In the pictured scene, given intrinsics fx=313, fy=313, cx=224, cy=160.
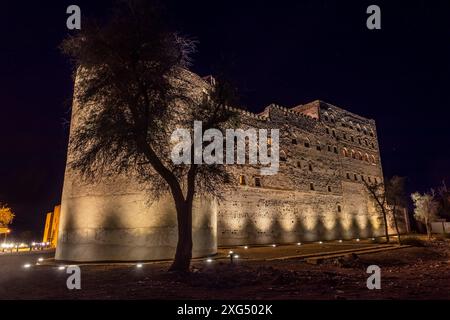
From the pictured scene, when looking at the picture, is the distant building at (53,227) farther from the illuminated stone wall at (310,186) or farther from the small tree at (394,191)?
the small tree at (394,191)

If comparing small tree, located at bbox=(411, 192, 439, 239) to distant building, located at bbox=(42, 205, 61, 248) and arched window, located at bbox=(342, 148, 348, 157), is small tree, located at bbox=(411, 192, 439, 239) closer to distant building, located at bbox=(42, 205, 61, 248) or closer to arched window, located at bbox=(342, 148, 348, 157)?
arched window, located at bbox=(342, 148, 348, 157)

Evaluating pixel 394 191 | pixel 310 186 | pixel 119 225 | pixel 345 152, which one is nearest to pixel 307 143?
pixel 310 186

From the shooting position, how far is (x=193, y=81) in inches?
677

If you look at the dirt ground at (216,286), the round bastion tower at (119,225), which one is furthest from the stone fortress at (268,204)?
the dirt ground at (216,286)

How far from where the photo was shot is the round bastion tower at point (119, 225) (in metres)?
13.6

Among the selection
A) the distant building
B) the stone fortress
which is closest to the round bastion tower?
the stone fortress

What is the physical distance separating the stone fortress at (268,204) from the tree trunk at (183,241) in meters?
4.04

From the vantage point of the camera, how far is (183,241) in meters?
9.94

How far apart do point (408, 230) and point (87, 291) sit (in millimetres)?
42087

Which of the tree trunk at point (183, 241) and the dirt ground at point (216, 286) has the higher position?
the tree trunk at point (183, 241)

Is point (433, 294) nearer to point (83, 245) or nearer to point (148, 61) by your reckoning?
point (148, 61)

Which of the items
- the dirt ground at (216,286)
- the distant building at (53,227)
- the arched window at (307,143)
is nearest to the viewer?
the dirt ground at (216,286)

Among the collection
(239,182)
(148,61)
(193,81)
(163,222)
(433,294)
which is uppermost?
(193,81)
